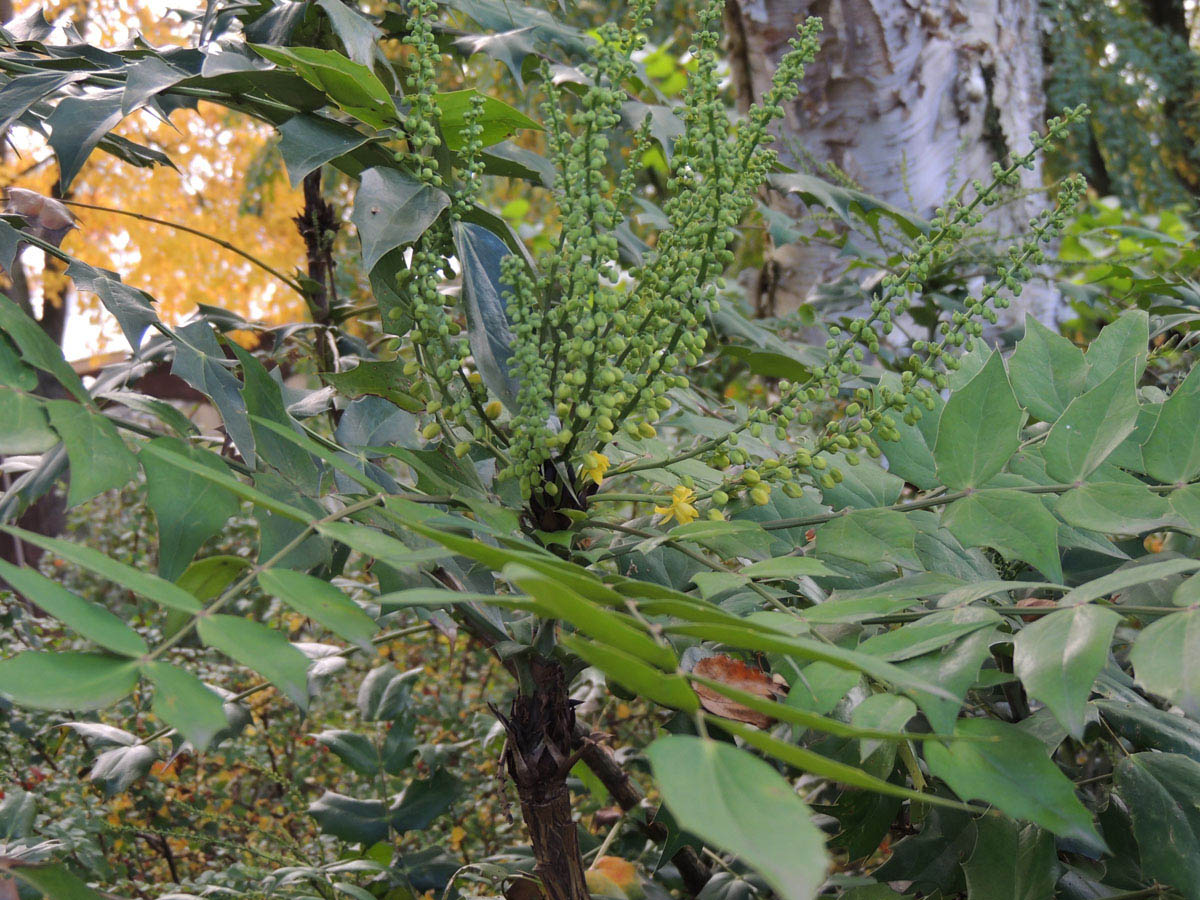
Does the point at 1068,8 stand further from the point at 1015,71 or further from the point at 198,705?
the point at 198,705

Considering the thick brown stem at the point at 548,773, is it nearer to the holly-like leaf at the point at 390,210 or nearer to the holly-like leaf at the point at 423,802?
the holly-like leaf at the point at 390,210

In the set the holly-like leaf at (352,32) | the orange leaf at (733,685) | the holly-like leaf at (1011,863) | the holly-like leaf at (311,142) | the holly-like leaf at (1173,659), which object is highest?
the holly-like leaf at (352,32)

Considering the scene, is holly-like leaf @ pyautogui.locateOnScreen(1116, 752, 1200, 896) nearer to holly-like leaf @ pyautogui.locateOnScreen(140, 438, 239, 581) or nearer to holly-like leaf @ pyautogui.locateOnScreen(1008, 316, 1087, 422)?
holly-like leaf @ pyautogui.locateOnScreen(1008, 316, 1087, 422)

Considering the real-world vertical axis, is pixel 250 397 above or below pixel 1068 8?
below

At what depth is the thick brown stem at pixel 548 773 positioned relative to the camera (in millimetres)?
611

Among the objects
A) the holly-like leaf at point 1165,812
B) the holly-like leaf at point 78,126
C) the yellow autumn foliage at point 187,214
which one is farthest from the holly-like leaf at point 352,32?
the yellow autumn foliage at point 187,214

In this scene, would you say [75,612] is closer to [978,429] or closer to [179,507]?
[179,507]

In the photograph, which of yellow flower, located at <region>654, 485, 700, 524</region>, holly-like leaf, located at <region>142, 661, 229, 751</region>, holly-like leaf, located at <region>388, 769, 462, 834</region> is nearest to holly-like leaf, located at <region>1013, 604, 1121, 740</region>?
yellow flower, located at <region>654, 485, 700, 524</region>

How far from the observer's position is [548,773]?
61 cm

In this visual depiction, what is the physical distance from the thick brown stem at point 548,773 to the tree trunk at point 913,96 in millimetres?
1103

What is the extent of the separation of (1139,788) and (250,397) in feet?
1.83

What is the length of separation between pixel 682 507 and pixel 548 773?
196mm

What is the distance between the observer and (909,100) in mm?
1605

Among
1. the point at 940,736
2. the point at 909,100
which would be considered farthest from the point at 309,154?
the point at 909,100
